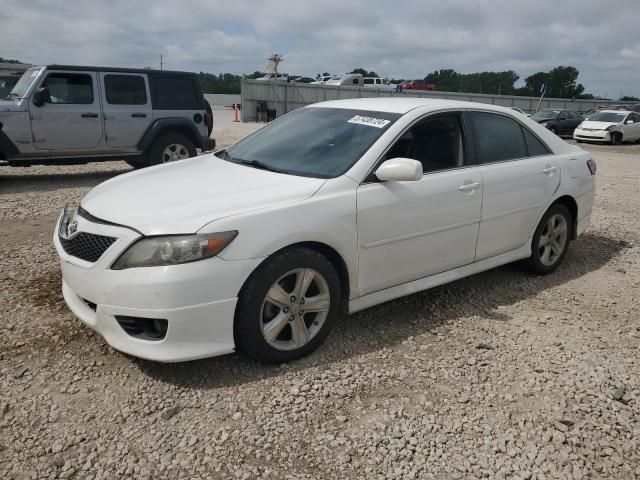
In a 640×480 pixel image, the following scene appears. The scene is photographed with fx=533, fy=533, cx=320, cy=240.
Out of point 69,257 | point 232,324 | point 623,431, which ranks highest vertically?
point 69,257

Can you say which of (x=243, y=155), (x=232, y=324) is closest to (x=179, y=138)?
(x=243, y=155)

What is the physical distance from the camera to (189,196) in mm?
3152

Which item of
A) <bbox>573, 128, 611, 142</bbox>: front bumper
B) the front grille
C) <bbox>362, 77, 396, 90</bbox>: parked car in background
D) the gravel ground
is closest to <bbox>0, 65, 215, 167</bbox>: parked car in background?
the gravel ground

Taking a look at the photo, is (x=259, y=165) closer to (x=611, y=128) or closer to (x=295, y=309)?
(x=295, y=309)

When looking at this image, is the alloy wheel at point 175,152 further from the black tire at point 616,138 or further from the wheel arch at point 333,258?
the black tire at point 616,138

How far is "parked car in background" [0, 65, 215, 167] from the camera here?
339 inches

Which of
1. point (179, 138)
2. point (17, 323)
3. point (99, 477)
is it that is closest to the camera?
point (99, 477)

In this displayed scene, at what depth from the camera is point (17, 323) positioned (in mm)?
3641

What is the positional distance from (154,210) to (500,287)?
3.08 m

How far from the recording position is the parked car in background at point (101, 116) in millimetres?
8609

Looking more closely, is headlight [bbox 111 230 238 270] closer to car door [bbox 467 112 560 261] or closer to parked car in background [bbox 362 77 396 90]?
car door [bbox 467 112 560 261]

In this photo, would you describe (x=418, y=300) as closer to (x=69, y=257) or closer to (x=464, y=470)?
(x=464, y=470)

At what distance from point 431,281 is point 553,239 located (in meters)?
1.75

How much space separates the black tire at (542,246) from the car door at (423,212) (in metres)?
0.97
